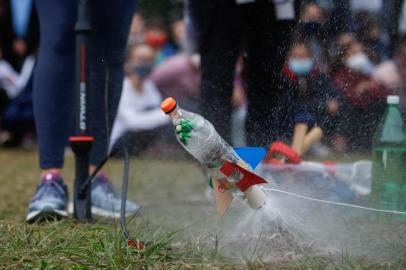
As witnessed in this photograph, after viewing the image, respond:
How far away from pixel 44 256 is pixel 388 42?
3.84ft

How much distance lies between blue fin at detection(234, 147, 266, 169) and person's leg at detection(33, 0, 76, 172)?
31.4 inches

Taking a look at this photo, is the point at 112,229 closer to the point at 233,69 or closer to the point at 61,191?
the point at 61,191

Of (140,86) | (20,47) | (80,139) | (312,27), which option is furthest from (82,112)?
(20,47)

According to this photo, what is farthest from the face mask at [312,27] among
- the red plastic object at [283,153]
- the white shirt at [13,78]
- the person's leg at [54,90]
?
the white shirt at [13,78]

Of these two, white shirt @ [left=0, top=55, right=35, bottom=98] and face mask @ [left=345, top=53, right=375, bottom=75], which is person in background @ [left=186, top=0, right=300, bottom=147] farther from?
white shirt @ [left=0, top=55, right=35, bottom=98]

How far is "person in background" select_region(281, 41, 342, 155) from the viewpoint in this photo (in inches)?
70.9

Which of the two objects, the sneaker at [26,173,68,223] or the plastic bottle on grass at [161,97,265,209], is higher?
the plastic bottle on grass at [161,97,265,209]

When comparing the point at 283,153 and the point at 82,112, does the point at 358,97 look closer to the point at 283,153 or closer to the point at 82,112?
the point at 283,153

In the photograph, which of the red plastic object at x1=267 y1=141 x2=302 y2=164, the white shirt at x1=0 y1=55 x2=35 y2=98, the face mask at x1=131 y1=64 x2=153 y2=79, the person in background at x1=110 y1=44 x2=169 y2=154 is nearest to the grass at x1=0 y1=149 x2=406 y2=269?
the red plastic object at x1=267 y1=141 x2=302 y2=164

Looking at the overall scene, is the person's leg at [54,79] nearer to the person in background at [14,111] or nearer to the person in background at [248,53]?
the person in background at [248,53]

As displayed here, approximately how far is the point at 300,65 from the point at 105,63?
2.51 feet

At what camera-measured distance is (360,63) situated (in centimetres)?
216

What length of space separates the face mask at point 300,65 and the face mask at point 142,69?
12.6 feet

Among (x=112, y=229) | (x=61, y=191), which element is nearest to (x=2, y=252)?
(x=112, y=229)
